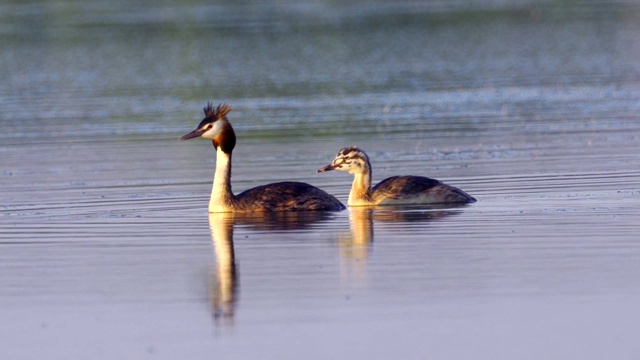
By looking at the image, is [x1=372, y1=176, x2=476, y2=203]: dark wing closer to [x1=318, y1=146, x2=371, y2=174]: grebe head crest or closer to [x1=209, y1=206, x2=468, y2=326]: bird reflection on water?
[x1=209, y1=206, x2=468, y2=326]: bird reflection on water

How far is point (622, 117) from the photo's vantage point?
29.7 m

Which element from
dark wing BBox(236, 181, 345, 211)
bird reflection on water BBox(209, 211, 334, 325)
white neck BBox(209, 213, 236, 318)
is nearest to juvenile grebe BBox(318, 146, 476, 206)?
dark wing BBox(236, 181, 345, 211)

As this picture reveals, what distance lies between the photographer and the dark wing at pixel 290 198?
19.5 m

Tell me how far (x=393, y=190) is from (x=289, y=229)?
2.41 m

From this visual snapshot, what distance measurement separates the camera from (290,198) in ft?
64.4

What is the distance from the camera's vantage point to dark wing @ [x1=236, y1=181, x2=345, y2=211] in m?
19.5

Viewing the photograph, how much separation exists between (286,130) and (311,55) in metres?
21.0

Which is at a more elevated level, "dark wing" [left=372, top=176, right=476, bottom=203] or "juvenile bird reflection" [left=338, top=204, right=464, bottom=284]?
"dark wing" [left=372, top=176, right=476, bottom=203]

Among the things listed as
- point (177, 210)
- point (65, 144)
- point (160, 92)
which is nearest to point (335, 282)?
point (177, 210)

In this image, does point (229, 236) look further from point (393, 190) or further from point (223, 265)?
point (393, 190)

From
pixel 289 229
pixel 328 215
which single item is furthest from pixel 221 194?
pixel 289 229

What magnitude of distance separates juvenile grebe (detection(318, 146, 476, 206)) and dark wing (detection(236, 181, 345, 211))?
640mm

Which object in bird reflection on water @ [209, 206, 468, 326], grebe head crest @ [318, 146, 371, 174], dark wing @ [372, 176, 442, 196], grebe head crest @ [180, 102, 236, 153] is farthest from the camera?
grebe head crest @ [180, 102, 236, 153]

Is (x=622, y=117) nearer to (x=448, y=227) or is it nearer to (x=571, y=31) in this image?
(x=448, y=227)
